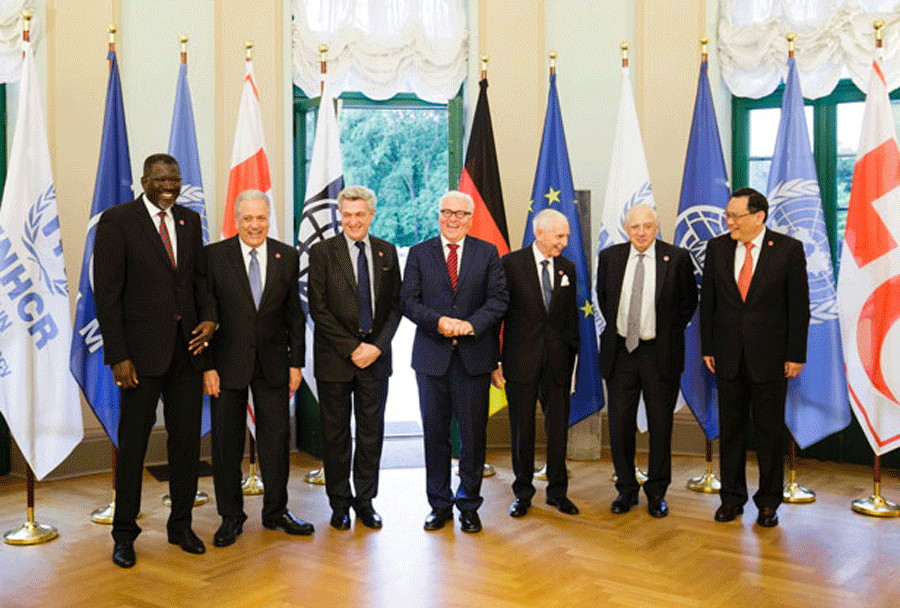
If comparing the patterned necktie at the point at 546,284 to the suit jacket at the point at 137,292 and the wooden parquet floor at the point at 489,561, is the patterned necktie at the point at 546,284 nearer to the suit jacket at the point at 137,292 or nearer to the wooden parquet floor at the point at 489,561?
the wooden parquet floor at the point at 489,561

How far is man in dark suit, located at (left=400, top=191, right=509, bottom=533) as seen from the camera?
407 centimetres

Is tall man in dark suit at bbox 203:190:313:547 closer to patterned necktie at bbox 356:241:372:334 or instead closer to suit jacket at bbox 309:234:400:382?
suit jacket at bbox 309:234:400:382

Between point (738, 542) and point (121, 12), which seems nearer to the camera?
point (738, 542)

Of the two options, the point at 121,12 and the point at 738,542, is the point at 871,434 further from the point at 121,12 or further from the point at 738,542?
the point at 121,12

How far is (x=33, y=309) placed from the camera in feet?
14.0

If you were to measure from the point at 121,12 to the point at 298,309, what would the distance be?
2758 mm

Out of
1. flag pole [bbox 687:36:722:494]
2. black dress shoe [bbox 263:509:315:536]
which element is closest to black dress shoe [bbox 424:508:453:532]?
black dress shoe [bbox 263:509:315:536]

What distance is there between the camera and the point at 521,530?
13.7 feet

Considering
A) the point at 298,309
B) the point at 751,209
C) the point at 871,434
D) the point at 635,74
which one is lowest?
the point at 871,434

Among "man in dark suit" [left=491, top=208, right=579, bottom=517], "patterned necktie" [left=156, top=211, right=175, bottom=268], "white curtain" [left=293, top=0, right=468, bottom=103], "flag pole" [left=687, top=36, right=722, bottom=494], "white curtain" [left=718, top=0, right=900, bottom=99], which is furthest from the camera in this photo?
"white curtain" [left=293, top=0, right=468, bottom=103]

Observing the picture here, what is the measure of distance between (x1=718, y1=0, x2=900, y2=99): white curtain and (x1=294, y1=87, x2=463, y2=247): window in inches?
79.3

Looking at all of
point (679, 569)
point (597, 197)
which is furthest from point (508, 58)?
point (679, 569)

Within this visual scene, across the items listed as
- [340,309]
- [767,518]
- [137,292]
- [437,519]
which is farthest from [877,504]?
[137,292]

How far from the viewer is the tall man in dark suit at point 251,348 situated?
3.92m
